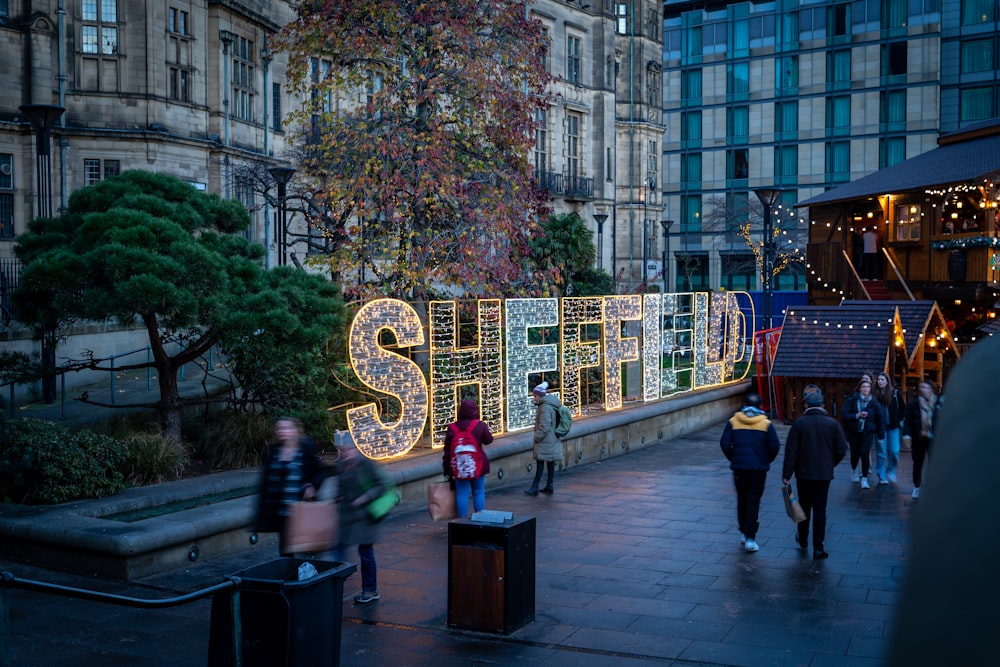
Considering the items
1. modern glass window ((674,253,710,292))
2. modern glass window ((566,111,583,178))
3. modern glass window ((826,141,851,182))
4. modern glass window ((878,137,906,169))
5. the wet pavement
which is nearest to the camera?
the wet pavement

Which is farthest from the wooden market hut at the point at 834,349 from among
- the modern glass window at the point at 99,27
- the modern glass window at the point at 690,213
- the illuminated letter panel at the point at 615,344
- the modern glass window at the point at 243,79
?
the modern glass window at the point at 690,213

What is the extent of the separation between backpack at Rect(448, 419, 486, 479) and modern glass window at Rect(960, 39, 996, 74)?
64238mm

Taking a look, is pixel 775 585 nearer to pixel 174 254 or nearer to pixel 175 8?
pixel 174 254

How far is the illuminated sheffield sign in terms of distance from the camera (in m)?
16.3

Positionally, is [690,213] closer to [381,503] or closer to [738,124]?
[738,124]

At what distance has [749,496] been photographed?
1278cm

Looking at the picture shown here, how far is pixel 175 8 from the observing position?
28.4 metres

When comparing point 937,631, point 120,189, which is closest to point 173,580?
point 120,189

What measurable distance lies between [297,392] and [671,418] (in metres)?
11.5

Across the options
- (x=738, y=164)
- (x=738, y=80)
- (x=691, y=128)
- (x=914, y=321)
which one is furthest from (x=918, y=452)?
(x=691, y=128)

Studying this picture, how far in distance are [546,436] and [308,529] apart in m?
7.81

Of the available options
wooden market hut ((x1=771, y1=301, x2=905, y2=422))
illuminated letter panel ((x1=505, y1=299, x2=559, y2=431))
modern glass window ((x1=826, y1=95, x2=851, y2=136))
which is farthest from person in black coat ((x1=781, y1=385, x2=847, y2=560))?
modern glass window ((x1=826, y1=95, x2=851, y2=136))

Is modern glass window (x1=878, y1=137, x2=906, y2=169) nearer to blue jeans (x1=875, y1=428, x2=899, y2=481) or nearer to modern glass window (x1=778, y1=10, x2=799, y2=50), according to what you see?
modern glass window (x1=778, y1=10, x2=799, y2=50)

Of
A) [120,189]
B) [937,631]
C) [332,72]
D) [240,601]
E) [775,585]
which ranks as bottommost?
[775,585]
